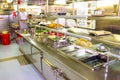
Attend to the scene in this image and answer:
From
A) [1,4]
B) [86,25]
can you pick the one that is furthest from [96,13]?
[1,4]

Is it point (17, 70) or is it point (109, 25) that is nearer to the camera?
point (109, 25)

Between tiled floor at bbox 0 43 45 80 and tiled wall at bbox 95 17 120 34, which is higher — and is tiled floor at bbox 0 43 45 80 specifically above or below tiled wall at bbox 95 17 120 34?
below

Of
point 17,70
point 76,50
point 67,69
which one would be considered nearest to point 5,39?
point 17,70

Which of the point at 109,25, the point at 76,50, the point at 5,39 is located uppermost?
the point at 109,25

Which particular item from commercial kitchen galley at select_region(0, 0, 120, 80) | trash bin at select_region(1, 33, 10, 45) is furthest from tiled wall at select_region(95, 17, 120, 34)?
trash bin at select_region(1, 33, 10, 45)

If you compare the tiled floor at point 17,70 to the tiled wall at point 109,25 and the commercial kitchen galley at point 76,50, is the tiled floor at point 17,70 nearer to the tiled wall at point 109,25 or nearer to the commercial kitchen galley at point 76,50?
the commercial kitchen galley at point 76,50

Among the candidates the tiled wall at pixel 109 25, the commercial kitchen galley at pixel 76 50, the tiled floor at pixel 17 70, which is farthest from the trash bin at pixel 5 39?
the tiled wall at pixel 109 25

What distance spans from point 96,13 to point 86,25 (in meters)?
1.36

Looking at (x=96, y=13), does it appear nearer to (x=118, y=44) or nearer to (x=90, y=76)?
(x=118, y=44)

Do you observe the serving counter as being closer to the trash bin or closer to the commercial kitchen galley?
the commercial kitchen galley

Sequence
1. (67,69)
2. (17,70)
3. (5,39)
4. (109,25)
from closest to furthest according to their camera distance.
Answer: (67,69)
(109,25)
(17,70)
(5,39)

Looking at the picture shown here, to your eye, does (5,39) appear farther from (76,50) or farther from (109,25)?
(109,25)

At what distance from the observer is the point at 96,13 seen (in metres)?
1.71

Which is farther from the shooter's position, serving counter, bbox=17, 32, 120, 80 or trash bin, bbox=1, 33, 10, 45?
trash bin, bbox=1, 33, 10, 45
